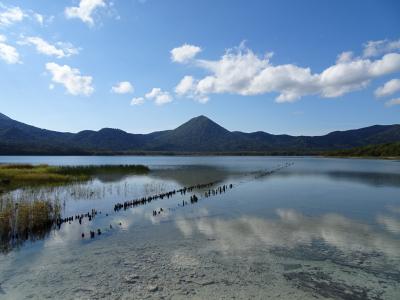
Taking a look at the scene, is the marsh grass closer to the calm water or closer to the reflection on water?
the calm water

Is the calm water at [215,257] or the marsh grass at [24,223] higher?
the marsh grass at [24,223]

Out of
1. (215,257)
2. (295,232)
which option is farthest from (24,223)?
(295,232)

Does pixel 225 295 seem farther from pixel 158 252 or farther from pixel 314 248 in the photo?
pixel 314 248

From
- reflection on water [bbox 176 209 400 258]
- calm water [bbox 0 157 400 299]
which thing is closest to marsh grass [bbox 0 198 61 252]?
calm water [bbox 0 157 400 299]

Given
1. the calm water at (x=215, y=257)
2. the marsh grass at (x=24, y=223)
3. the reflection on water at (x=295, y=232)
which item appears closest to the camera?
the calm water at (x=215, y=257)

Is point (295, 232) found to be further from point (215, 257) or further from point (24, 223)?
point (24, 223)

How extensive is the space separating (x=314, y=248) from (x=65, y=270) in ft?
48.9

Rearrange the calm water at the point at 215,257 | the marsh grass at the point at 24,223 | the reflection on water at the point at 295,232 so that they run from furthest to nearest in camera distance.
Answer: the marsh grass at the point at 24,223
the reflection on water at the point at 295,232
the calm water at the point at 215,257

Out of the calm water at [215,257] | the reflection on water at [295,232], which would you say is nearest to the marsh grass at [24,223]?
the calm water at [215,257]

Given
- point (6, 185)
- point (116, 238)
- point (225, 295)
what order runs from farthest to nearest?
point (6, 185) → point (116, 238) → point (225, 295)

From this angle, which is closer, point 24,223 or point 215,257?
point 215,257

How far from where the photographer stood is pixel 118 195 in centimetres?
4275

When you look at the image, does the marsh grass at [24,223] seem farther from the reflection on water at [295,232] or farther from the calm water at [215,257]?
the reflection on water at [295,232]

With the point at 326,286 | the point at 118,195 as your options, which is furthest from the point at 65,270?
the point at 118,195
